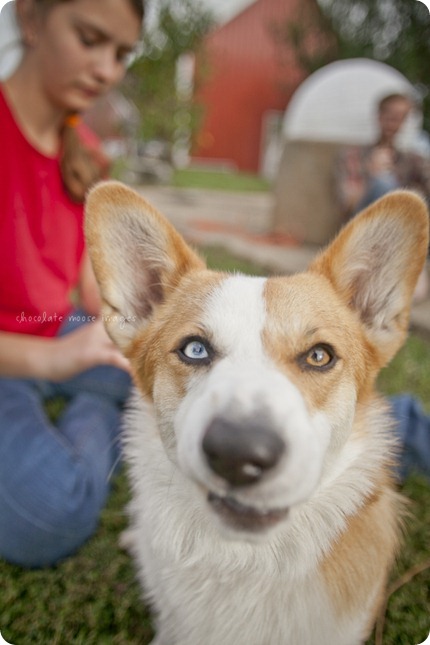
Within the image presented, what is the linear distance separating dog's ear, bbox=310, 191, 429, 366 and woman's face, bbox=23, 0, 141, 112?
1.04 m

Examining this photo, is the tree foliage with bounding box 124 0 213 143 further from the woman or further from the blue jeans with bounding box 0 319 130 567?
A: the blue jeans with bounding box 0 319 130 567

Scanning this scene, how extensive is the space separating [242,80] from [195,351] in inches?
78.0

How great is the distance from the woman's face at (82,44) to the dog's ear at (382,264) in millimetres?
1043

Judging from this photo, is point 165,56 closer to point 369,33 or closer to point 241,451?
point 369,33

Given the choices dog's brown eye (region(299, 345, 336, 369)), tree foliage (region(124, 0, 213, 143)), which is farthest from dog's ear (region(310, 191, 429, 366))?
tree foliage (region(124, 0, 213, 143))

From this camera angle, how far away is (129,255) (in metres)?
1.39

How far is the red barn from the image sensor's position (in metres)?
2.16

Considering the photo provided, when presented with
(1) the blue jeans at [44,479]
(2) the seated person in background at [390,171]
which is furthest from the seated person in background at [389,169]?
(1) the blue jeans at [44,479]

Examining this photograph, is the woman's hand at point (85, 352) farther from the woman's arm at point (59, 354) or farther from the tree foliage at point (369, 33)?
the tree foliage at point (369, 33)

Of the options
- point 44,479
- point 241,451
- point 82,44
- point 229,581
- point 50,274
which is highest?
point 82,44

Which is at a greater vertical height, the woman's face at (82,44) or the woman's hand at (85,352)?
the woman's face at (82,44)

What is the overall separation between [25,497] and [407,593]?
130 centimetres

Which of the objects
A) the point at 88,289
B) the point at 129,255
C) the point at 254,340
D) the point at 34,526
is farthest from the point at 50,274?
the point at 254,340

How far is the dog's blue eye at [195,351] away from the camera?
3.76 ft
